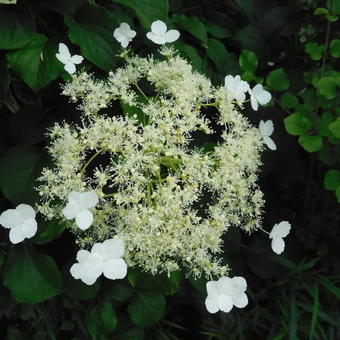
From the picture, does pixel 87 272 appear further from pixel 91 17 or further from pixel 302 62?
pixel 302 62

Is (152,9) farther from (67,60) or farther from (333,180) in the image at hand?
(333,180)

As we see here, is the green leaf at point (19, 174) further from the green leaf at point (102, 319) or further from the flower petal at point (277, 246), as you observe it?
the flower petal at point (277, 246)

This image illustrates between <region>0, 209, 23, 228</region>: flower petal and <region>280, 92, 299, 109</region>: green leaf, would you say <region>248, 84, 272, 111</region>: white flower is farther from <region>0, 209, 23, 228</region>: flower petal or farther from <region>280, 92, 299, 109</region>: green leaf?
<region>0, 209, 23, 228</region>: flower petal

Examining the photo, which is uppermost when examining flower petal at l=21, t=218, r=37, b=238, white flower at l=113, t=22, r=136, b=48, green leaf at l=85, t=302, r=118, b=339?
white flower at l=113, t=22, r=136, b=48

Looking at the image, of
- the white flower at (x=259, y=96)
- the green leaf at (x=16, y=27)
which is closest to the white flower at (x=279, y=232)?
the white flower at (x=259, y=96)

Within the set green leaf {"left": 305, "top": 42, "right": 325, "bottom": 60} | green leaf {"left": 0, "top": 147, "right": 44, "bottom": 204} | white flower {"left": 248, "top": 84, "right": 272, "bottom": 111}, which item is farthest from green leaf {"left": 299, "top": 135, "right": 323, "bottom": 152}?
green leaf {"left": 0, "top": 147, "right": 44, "bottom": 204}

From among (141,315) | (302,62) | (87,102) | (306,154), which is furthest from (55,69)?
(306,154)
